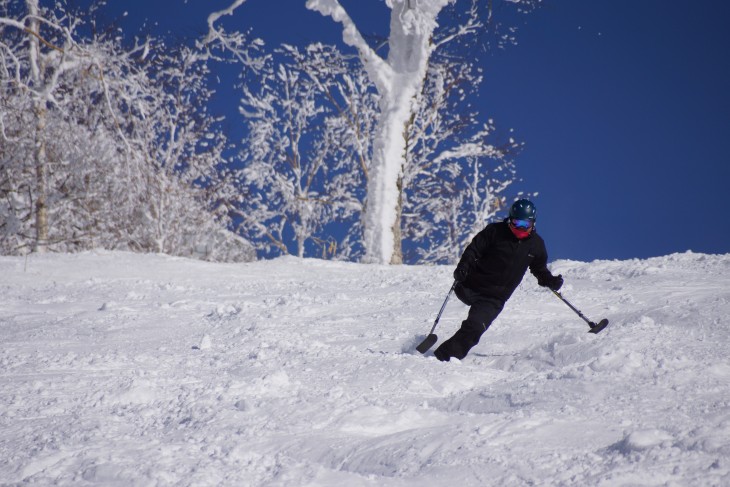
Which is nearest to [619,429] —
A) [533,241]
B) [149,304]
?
[533,241]

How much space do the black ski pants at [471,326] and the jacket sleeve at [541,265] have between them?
1.70 ft

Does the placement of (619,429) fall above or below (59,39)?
below

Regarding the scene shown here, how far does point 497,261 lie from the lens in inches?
182

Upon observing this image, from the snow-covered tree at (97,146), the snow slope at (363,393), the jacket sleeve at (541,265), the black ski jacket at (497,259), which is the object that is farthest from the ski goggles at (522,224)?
the snow-covered tree at (97,146)

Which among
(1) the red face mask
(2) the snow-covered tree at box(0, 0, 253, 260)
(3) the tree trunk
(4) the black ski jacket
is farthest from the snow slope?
(3) the tree trunk

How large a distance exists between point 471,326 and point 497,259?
2.11 ft

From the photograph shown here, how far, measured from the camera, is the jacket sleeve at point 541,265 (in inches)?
190

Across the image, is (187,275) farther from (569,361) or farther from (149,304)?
(569,361)

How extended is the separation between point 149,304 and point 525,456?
5.04 m

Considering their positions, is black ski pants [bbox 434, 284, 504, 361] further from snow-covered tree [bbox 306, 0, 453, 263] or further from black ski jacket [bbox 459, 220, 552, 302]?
snow-covered tree [bbox 306, 0, 453, 263]

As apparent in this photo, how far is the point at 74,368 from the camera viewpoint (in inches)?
146

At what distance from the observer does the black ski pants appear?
4.21 metres

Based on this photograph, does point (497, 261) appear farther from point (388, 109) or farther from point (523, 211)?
point (388, 109)

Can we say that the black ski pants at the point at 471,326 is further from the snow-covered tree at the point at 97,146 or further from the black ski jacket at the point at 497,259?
the snow-covered tree at the point at 97,146
